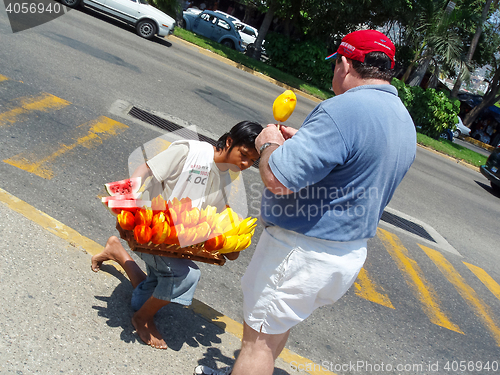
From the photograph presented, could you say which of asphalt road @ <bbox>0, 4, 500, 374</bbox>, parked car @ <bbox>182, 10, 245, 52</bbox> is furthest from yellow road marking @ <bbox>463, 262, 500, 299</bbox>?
parked car @ <bbox>182, 10, 245, 52</bbox>

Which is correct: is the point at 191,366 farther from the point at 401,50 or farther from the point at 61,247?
the point at 401,50

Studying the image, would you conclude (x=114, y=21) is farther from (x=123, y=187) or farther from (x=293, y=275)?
(x=293, y=275)

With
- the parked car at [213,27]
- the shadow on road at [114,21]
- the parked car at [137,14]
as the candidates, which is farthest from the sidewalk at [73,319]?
the parked car at [213,27]

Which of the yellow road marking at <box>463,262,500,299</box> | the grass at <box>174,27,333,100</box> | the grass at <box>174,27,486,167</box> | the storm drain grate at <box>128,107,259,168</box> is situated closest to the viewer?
the yellow road marking at <box>463,262,500,299</box>

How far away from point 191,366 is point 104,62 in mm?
7370

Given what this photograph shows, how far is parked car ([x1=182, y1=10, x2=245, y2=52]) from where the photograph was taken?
2081 centimetres

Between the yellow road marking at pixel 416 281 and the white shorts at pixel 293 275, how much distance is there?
2.84 metres

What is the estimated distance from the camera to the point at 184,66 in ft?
37.8

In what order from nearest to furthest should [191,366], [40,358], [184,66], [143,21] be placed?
[40,358], [191,366], [184,66], [143,21]

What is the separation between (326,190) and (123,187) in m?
1.18

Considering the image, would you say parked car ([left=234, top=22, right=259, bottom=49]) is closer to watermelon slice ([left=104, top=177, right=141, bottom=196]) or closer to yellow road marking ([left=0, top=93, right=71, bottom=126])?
yellow road marking ([left=0, top=93, right=71, bottom=126])

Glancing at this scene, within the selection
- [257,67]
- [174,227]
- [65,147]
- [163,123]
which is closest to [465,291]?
[174,227]

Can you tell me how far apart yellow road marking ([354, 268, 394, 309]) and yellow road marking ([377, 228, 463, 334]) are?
463mm

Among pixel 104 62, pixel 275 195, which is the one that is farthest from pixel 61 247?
pixel 104 62
